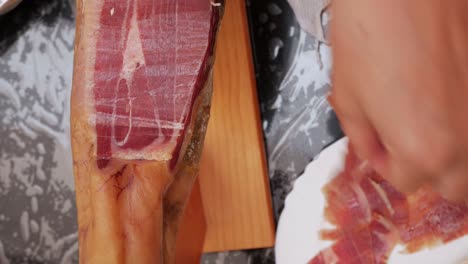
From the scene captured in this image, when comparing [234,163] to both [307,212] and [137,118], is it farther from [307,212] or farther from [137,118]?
[137,118]

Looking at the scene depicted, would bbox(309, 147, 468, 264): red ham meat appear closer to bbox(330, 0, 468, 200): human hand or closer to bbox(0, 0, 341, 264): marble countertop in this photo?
bbox(0, 0, 341, 264): marble countertop

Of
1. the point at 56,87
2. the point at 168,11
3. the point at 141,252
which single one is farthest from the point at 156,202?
the point at 56,87

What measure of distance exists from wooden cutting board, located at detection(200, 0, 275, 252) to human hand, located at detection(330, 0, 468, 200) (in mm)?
458

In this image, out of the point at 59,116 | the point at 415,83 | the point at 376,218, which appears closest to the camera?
the point at 415,83

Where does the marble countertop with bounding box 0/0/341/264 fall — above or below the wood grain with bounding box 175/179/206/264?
above

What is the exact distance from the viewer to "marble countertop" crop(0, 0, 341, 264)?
0.89 m

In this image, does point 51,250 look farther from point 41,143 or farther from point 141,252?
point 141,252

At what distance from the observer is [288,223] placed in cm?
83

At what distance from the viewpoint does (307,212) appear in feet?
2.69

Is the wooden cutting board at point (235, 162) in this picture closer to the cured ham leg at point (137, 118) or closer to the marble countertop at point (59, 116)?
the marble countertop at point (59, 116)

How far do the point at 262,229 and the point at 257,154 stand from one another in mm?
114

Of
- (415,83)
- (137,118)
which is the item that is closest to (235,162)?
(137,118)

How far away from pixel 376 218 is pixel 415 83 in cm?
43

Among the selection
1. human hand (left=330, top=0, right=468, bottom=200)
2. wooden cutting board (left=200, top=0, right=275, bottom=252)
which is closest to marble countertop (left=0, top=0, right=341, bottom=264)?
wooden cutting board (left=200, top=0, right=275, bottom=252)
